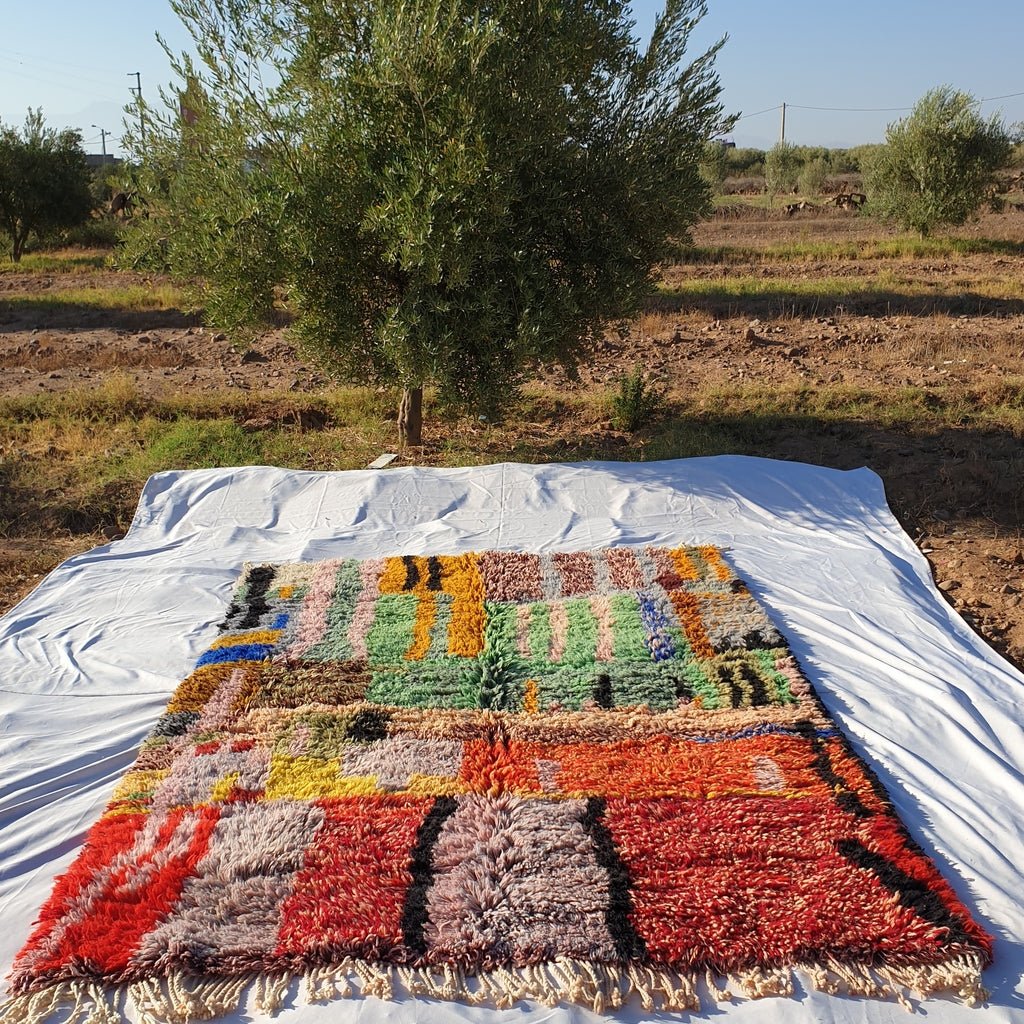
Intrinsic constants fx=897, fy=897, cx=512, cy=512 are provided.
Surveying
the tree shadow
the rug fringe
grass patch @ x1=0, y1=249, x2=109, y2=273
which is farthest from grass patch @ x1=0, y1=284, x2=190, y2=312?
the rug fringe

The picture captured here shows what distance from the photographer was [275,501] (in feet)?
20.6

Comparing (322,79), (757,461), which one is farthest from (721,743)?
(322,79)

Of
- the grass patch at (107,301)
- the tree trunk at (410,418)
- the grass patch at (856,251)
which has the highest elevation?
the grass patch at (856,251)

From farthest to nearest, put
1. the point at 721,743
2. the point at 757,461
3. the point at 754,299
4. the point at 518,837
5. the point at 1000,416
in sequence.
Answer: the point at 754,299, the point at 1000,416, the point at 757,461, the point at 721,743, the point at 518,837

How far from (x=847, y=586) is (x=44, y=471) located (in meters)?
6.18

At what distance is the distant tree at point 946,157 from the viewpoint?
21.5 m

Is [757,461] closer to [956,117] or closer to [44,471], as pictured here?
[44,471]

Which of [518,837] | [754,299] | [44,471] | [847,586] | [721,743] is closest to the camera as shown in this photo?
[518,837]

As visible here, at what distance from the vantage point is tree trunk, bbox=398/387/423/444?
7840 mm

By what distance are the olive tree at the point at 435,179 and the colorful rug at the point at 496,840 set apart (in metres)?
2.77

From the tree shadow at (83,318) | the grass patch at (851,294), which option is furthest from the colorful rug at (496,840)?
the tree shadow at (83,318)

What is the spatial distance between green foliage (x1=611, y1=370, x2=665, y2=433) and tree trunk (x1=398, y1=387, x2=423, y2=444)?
1856 millimetres

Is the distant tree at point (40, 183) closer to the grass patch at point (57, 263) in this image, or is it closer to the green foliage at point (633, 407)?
the grass patch at point (57, 263)

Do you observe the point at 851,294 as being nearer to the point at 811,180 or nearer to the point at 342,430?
the point at 342,430
